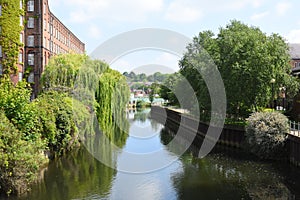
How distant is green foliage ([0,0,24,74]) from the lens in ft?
120

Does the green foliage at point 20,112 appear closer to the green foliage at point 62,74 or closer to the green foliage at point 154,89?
the green foliage at point 62,74

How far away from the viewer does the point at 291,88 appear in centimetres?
3400

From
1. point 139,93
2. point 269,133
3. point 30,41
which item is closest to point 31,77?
point 30,41

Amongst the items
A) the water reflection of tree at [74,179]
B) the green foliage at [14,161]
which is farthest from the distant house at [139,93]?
the green foliage at [14,161]

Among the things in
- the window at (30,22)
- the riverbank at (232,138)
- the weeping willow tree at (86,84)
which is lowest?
the riverbank at (232,138)

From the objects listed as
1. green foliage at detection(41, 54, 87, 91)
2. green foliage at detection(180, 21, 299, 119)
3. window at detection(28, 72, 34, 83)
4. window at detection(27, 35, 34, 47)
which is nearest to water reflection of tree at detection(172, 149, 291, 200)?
green foliage at detection(180, 21, 299, 119)

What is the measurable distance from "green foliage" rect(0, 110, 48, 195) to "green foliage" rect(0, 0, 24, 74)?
77.3 feet

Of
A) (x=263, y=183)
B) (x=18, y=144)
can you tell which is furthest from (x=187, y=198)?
(x=18, y=144)

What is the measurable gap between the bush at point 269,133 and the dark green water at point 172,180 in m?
1.16

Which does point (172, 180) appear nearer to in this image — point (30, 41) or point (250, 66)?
point (250, 66)

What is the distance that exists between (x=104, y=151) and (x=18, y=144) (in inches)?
525

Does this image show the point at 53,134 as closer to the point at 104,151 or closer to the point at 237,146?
the point at 104,151

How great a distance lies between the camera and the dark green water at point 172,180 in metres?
16.8

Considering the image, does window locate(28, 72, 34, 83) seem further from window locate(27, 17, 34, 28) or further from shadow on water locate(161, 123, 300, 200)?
shadow on water locate(161, 123, 300, 200)
